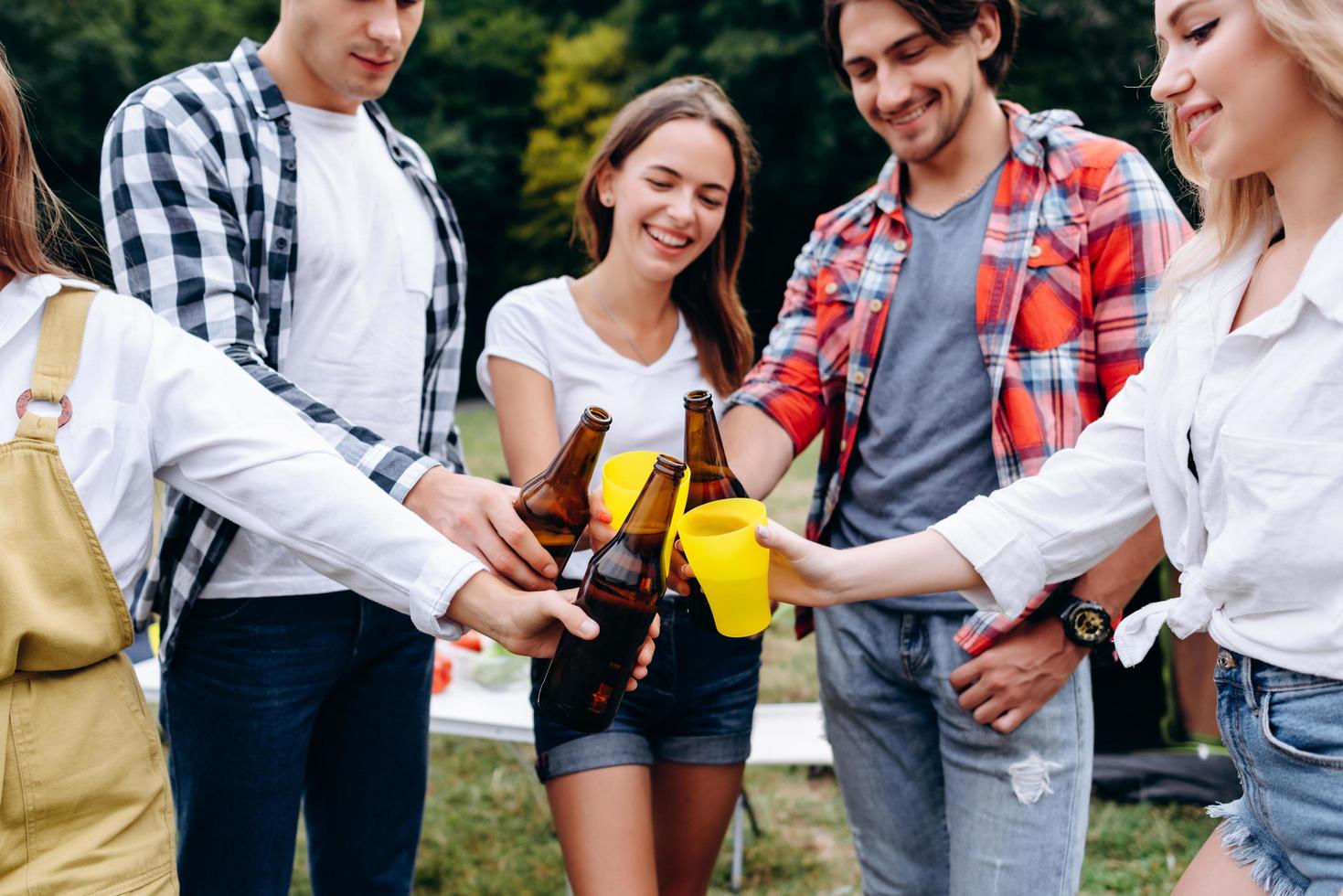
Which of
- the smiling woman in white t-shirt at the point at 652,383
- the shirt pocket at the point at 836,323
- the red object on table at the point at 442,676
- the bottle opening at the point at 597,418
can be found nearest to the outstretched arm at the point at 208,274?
the bottle opening at the point at 597,418

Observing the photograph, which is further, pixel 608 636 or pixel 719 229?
pixel 719 229

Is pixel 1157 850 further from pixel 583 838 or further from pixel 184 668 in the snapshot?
pixel 184 668

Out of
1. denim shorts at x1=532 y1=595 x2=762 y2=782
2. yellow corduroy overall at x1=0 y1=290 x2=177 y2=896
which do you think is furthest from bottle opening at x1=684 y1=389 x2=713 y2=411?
yellow corduroy overall at x1=0 y1=290 x2=177 y2=896

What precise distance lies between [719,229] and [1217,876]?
79.5 inches

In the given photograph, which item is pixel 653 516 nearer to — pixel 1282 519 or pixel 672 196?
pixel 1282 519

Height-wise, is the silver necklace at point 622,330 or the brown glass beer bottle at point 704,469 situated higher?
the silver necklace at point 622,330

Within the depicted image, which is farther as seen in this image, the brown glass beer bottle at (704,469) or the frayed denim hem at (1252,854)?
the brown glass beer bottle at (704,469)

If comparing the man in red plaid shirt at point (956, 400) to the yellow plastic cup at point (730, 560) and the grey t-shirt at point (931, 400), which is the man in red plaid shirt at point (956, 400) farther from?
the yellow plastic cup at point (730, 560)

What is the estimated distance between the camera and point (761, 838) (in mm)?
4750

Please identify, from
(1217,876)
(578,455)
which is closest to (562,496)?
(578,455)

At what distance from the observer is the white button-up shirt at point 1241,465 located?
5.16ft

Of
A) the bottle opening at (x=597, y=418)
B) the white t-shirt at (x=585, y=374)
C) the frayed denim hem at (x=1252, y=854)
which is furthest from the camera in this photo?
the white t-shirt at (x=585, y=374)

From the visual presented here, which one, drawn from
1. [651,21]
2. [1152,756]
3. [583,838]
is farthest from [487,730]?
[651,21]

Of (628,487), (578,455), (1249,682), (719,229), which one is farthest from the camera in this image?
(719,229)
